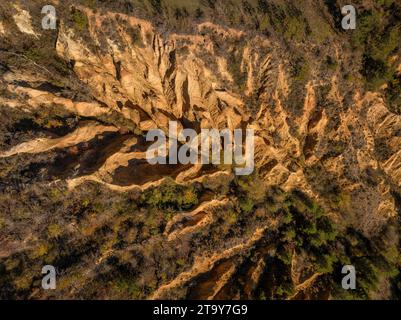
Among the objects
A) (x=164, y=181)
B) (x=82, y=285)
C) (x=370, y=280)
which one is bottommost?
(x=370, y=280)

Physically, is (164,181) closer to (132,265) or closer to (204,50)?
(132,265)

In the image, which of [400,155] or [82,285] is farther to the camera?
[400,155]

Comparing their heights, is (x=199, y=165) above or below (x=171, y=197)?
above

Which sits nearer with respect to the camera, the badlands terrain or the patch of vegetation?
the badlands terrain

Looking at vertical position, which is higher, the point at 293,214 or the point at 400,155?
the point at 400,155

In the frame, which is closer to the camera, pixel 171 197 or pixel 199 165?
pixel 171 197
